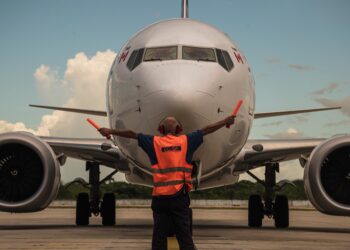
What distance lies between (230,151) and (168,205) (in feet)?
13.3

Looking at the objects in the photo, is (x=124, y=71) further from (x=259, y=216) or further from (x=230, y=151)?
(x=259, y=216)

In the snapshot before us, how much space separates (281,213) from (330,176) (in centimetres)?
415

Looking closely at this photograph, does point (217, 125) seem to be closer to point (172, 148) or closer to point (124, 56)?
point (172, 148)

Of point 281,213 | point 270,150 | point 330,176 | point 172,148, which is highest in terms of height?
point 270,150

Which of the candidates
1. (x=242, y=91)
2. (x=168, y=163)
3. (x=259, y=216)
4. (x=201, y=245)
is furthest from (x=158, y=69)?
(x=259, y=216)

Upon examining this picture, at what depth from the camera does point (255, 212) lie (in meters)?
16.2

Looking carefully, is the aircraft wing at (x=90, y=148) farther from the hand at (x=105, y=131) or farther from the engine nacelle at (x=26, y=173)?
the hand at (x=105, y=131)

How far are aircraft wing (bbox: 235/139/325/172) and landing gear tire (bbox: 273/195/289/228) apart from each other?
181 centimetres

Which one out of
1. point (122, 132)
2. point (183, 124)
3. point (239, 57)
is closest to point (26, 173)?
point (239, 57)

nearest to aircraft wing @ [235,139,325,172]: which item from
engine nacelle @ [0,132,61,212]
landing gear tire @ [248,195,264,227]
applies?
landing gear tire @ [248,195,264,227]

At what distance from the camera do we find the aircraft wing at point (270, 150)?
13789mm

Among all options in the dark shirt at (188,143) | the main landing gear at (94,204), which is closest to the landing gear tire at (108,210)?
the main landing gear at (94,204)

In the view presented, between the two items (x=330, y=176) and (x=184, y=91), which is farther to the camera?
(x=330, y=176)

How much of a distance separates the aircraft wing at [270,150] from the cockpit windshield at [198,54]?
4.02 meters
